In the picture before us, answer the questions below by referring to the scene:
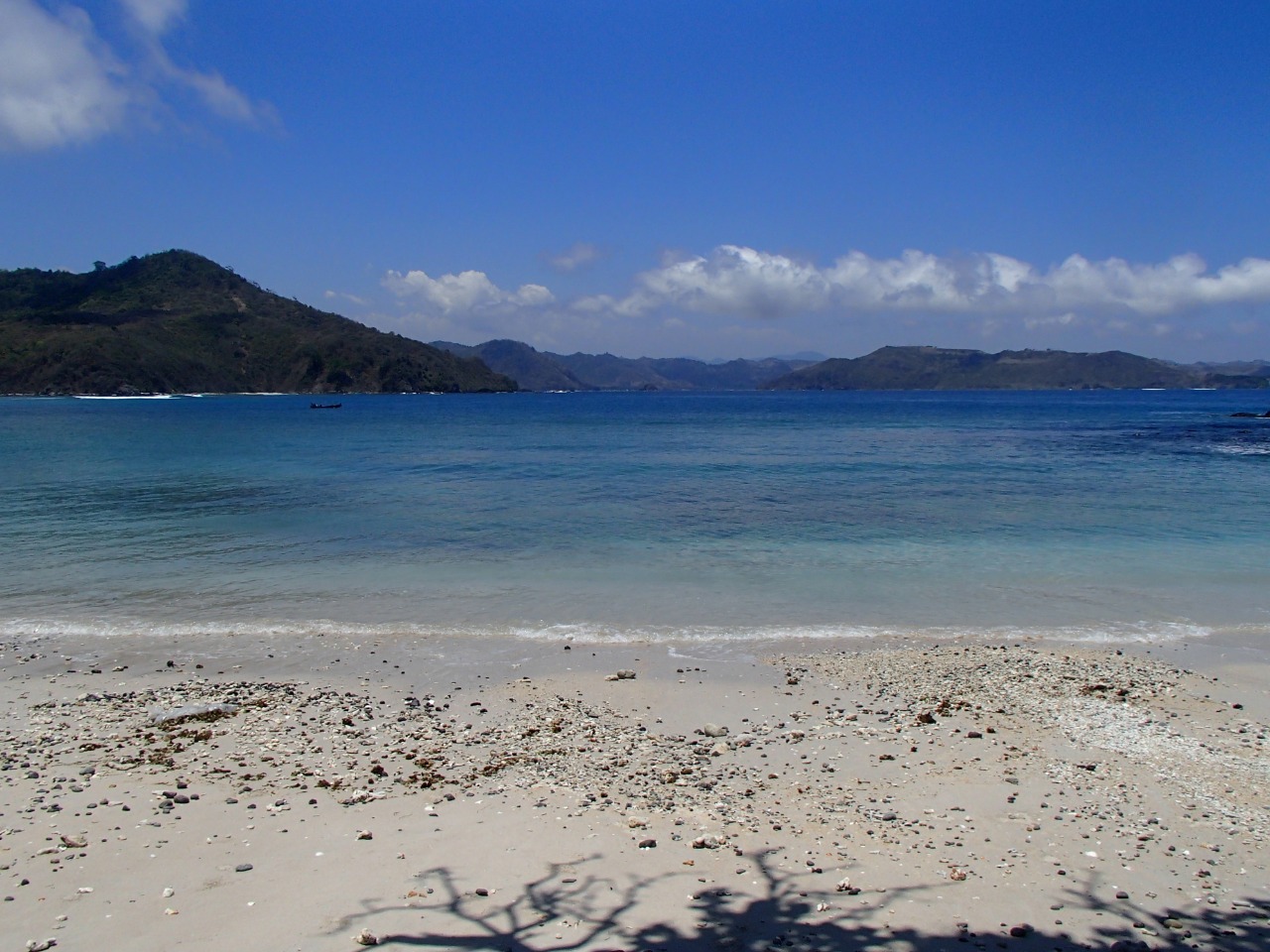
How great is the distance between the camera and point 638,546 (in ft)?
61.8

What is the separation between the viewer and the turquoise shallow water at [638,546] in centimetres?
1330

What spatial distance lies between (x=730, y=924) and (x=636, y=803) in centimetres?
177

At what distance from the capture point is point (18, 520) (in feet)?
72.4

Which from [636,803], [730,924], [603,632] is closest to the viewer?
[730,924]

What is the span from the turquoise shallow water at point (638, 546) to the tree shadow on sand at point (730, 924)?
6773 millimetres

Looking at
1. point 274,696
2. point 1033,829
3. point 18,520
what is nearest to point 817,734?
point 1033,829

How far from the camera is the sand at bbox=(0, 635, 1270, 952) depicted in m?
5.21

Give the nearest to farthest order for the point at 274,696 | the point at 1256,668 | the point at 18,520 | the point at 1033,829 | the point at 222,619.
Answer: the point at 1033,829 → the point at 274,696 → the point at 1256,668 → the point at 222,619 → the point at 18,520

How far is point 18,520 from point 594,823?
22.5 m

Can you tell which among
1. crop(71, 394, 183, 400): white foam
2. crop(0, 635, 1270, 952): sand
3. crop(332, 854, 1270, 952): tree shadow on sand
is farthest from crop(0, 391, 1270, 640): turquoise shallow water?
crop(71, 394, 183, 400): white foam

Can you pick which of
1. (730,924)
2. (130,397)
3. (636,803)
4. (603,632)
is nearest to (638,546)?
(603,632)

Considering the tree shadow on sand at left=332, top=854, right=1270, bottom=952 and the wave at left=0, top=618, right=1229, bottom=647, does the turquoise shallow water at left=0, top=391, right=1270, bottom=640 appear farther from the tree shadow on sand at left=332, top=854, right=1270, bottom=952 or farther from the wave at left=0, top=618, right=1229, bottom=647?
the tree shadow on sand at left=332, top=854, right=1270, bottom=952

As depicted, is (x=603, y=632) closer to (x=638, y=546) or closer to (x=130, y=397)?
(x=638, y=546)

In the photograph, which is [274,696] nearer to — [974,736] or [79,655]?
[79,655]
